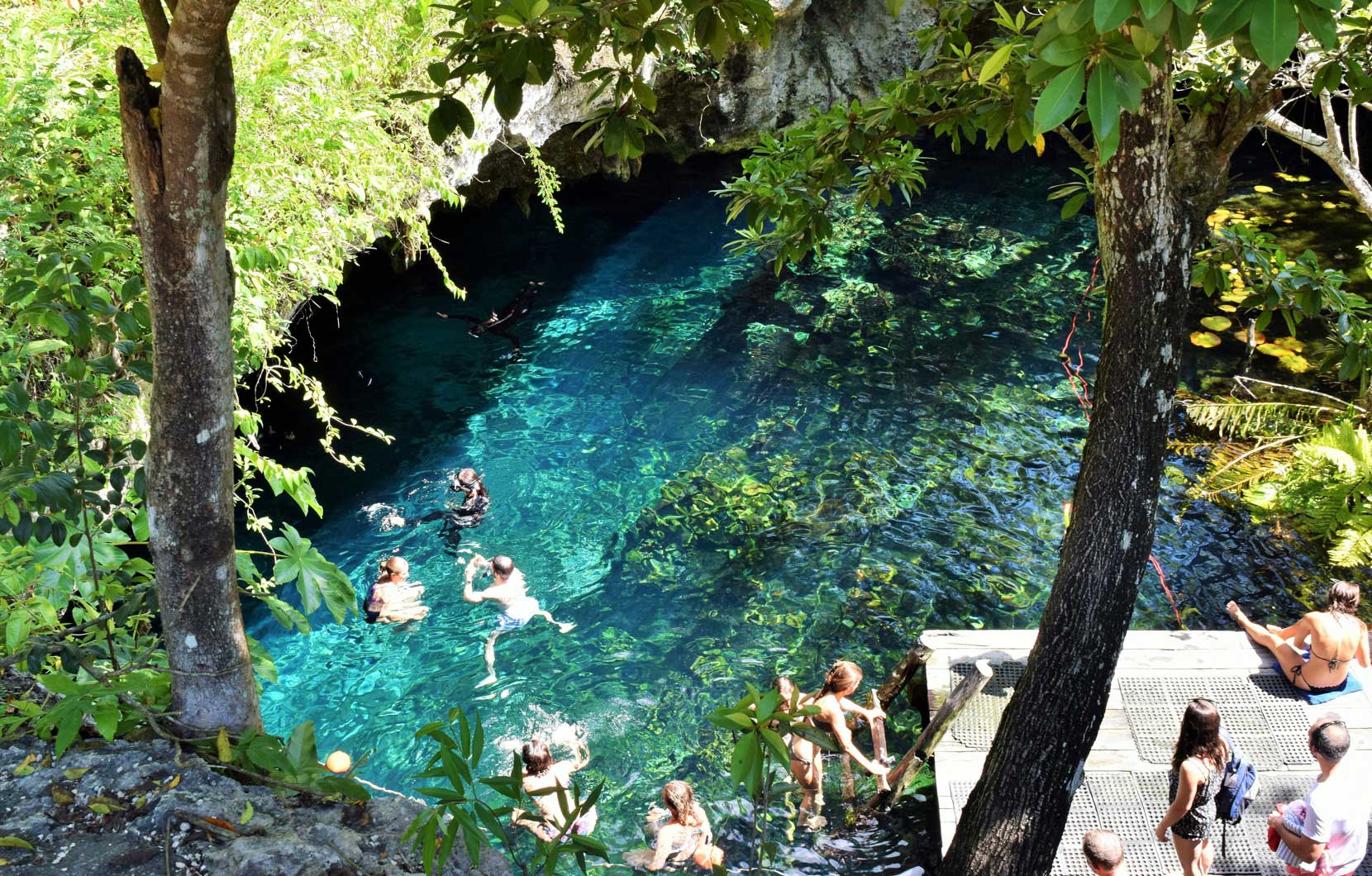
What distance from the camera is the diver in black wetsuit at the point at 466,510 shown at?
10.1 meters

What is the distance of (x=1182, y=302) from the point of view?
4441 mm

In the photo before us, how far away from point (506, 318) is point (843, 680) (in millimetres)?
9699

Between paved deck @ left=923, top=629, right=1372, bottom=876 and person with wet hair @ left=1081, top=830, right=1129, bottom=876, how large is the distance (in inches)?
15.4

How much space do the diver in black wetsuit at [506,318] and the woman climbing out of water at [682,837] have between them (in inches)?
352

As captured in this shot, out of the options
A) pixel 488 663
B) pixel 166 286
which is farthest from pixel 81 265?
pixel 488 663

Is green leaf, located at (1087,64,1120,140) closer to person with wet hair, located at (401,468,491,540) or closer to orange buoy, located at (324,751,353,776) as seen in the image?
orange buoy, located at (324,751,353,776)

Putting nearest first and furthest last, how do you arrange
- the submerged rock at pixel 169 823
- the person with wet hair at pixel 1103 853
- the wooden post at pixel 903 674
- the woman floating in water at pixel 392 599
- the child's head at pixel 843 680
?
the submerged rock at pixel 169 823, the person with wet hair at pixel 1103 853, the child's head at pixel 843 680, the wooden post at pixel 903 674, the woman floating in water at pixel 392 599

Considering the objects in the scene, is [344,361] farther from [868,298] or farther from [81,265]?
[81,265]

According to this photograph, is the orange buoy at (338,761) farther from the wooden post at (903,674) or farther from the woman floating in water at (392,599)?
the wooden post at (903,674)

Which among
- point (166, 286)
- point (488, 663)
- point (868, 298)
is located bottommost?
point (488, 663)

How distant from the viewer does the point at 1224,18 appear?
1.99 metres

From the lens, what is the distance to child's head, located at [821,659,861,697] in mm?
6867

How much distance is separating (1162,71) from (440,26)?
7.52 meters

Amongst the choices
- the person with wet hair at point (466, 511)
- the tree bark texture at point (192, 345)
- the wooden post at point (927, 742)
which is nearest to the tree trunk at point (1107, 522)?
the wooden post at point (927, 742)
